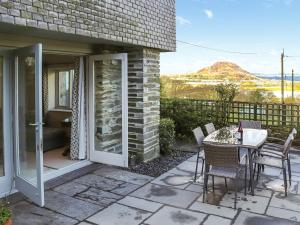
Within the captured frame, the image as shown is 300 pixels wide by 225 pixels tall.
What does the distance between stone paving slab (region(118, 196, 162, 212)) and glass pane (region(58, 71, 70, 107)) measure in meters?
5.23

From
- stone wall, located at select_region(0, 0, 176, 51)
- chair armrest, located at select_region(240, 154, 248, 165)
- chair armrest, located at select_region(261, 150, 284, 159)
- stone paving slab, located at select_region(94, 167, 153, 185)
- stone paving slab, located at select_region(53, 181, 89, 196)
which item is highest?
stone wall, located at select_region(0, 0, 176, 51)

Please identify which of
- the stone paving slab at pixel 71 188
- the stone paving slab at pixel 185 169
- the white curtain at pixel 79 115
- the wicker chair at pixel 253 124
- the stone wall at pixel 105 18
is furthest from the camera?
the wicker chair at pixel 253 124

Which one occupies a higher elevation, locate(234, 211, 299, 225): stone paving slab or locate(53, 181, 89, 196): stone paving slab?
locate(53, 181, 89, 196): stone paving slab

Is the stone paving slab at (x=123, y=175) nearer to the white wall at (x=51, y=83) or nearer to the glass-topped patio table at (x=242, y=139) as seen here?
the glass-topped patio table at (x=242, y=139)

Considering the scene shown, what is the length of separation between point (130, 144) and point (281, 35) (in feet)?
66.2

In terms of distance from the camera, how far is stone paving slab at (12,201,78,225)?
3930mm

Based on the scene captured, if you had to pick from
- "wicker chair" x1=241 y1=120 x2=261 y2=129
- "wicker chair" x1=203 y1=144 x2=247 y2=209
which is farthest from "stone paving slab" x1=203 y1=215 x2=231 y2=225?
"wicker chair" x1=241 y1=120 x2=261 y2=129

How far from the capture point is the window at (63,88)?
9.27 metres

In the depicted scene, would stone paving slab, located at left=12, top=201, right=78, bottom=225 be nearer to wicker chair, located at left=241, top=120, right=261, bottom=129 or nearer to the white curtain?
the white curtain

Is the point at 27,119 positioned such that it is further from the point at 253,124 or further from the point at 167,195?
the point at 253,124

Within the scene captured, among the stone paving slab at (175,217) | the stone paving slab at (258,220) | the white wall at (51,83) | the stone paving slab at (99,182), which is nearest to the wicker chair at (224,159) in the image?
the stone paving slab at (258,220)

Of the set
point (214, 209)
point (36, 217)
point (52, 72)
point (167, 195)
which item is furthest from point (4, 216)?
point (52, 72)

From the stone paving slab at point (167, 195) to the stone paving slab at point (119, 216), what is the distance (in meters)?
0.47

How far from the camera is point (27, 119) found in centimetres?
471
